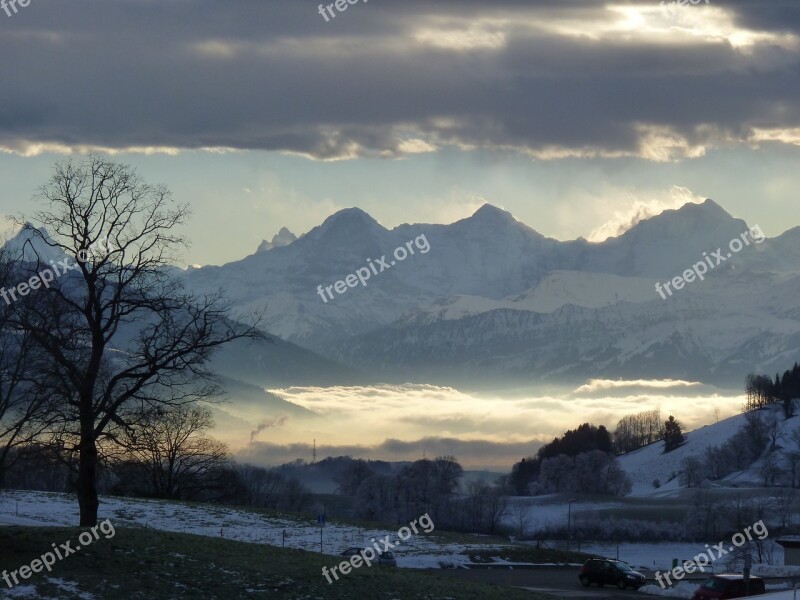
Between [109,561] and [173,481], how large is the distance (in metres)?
88.0

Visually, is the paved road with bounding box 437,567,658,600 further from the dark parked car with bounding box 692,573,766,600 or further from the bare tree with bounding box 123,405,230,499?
the bare tree with bounding box 123,405,230,499

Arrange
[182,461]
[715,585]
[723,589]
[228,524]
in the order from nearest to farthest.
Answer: [723,589]
[715,585]
[228,524]
[182,461]

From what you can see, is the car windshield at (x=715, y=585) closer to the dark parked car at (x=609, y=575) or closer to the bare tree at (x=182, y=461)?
the dark parked car at (x=609, y=575)

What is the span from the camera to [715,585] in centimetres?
6662

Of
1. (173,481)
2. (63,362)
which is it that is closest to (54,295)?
(63,362)

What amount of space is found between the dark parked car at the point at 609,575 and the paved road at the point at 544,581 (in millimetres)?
488

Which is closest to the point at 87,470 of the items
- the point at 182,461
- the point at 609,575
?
the point at 609,575

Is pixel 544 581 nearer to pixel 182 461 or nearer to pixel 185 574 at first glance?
pixel 185 574

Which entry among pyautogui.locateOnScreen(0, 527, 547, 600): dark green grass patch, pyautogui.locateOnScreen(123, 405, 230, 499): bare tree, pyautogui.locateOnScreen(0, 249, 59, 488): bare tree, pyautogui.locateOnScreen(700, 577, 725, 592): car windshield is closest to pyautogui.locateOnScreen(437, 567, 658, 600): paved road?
pyautogui.locateOnScreen(700, 577, 725, 592): car windshield

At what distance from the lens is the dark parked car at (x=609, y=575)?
7569 centimetres

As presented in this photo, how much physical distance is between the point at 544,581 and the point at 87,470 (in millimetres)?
31910

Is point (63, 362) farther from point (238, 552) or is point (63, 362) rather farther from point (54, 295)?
point (238, 552)

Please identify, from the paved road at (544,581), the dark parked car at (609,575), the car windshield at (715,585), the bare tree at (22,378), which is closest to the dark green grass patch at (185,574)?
the bare tree at (22,378)

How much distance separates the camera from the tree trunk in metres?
52.9
